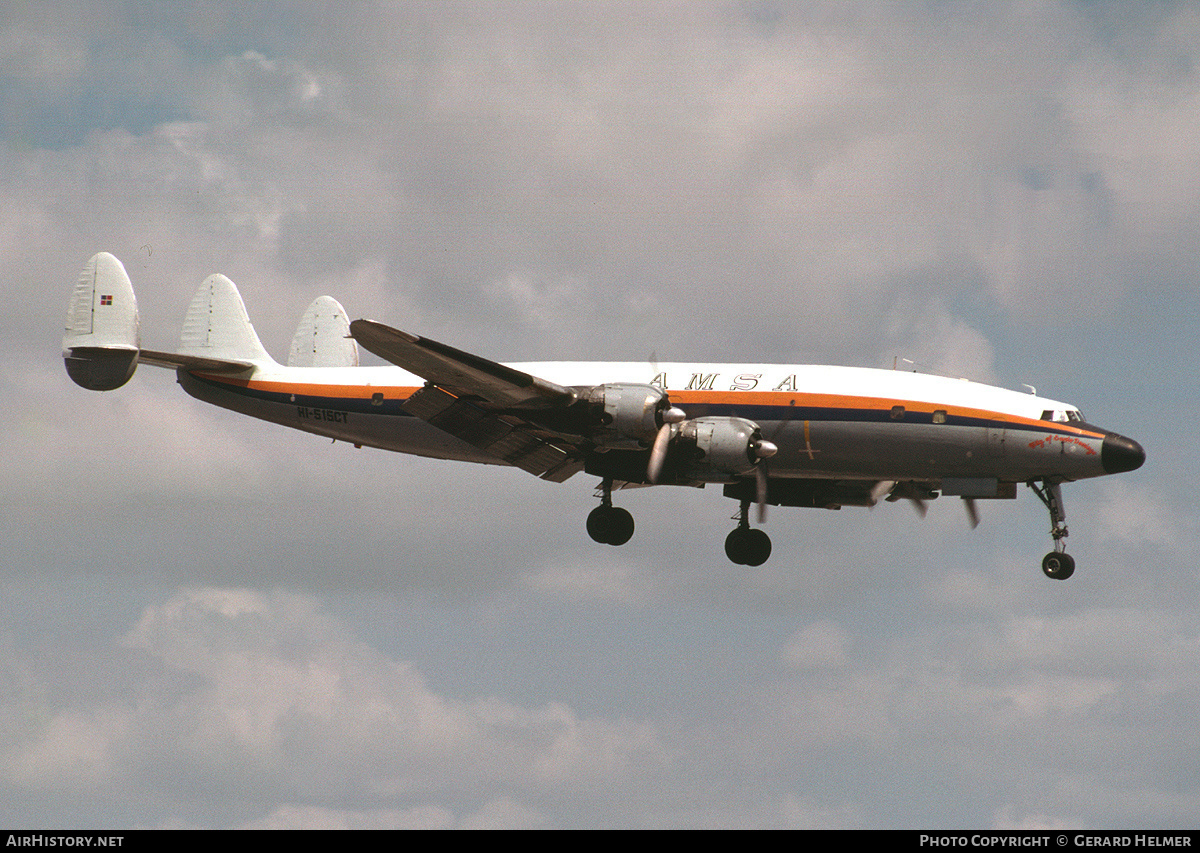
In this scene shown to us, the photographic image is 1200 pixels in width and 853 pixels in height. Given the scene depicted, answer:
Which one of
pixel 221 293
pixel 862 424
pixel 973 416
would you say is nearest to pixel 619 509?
pixel 862 424

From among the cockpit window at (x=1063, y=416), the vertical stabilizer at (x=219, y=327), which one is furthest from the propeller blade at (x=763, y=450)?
the vertical stabilizer at (x=219, y=327)

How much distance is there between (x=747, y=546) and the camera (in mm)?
39125

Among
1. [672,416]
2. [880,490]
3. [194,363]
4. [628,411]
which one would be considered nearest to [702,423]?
[672,416]

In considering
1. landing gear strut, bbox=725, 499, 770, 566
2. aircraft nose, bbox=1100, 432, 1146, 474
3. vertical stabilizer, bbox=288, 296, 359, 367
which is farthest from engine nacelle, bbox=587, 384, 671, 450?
vertical stabilizer, bbox=288, 296, 359, 367

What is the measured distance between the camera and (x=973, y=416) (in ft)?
112

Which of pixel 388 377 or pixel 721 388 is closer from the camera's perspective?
pixel 721 388

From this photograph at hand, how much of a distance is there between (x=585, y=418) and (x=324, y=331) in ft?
45.4

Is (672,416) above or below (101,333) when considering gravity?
below

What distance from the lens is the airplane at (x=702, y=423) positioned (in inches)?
1313

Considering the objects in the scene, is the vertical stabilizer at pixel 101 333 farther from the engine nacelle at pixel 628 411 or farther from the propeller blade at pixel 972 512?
the propeller blade at pixel 972 512

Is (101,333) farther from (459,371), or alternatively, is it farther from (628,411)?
(628,411)

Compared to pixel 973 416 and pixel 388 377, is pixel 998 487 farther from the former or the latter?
pixel 388 377

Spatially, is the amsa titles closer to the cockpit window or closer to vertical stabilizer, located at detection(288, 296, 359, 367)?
the cockpit window

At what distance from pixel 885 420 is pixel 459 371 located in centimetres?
1074
